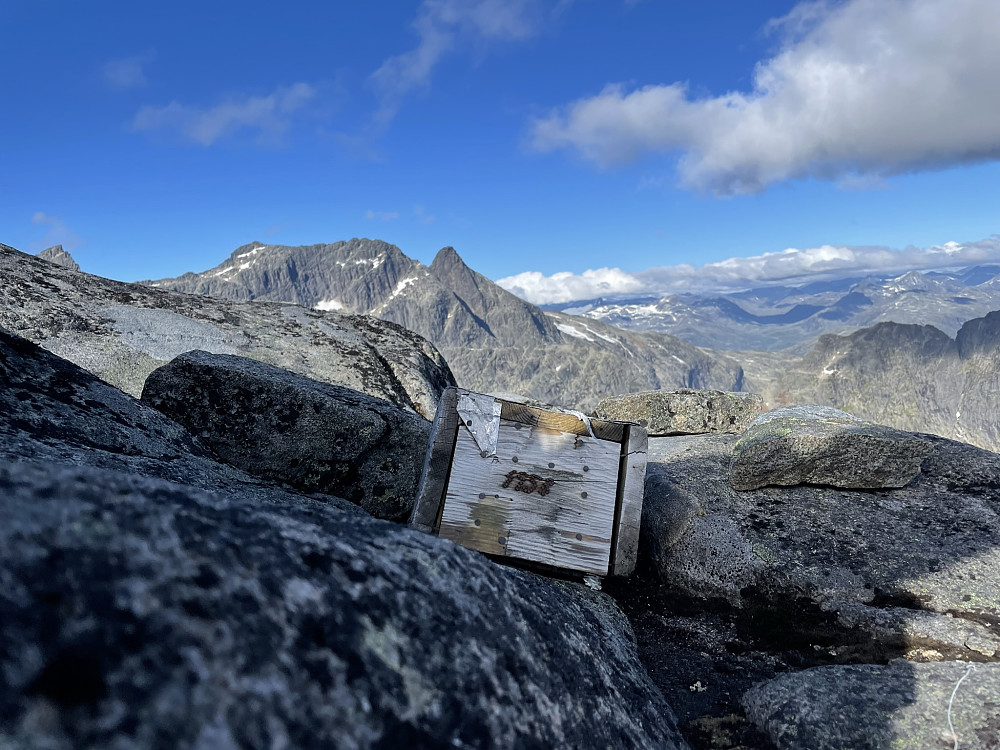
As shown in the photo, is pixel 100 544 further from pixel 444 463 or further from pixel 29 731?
pixel 444 463

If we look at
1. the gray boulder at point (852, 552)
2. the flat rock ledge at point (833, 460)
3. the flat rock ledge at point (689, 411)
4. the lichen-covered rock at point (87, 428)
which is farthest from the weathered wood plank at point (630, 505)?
the flat rock ledge at point (689, 411)

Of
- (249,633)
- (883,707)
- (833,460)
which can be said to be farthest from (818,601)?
(249,633)

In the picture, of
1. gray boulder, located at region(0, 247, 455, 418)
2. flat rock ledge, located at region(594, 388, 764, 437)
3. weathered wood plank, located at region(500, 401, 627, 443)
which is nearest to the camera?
weathered wood plank, located at region(500, 401, 627, 443)

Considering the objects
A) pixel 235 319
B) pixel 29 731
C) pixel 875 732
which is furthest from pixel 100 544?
pixel 235 319

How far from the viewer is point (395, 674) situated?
3012 millimetres

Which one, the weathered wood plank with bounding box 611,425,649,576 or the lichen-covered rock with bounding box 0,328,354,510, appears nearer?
the lichen-covered rock with bounding box 0,328,354,510

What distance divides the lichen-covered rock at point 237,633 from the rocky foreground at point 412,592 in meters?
0.01

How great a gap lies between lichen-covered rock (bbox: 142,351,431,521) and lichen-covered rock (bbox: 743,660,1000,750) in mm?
5962

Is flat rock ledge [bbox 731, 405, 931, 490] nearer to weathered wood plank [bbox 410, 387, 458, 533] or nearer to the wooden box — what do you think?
the wooden box

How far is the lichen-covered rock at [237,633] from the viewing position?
2264mm

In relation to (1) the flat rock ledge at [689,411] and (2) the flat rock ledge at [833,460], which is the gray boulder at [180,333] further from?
(2) the flat rock ledge at [833,460]

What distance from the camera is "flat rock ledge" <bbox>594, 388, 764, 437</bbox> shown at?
15875 millimetres

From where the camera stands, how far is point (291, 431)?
9.79 metres

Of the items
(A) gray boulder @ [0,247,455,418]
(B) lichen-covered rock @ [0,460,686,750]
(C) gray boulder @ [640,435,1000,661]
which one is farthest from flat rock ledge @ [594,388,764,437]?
(B) lichen-covered rock @ [0,460,686,750]
